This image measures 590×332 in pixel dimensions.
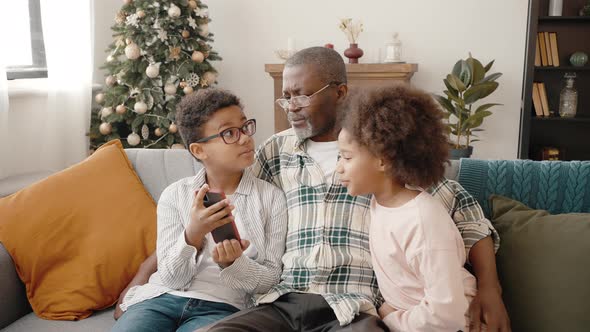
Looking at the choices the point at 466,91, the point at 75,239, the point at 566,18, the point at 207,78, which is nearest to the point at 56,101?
the point at 207,78

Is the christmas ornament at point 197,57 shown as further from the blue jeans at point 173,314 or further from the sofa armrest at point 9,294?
the blue jeans at point 173,314

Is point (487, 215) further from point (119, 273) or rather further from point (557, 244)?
point (119, 273)

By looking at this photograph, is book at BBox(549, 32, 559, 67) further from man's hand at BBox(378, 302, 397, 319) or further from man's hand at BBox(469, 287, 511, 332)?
man's hand at BBox(378, 302, 397, 319)

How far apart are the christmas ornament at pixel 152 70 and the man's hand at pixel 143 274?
2206mm

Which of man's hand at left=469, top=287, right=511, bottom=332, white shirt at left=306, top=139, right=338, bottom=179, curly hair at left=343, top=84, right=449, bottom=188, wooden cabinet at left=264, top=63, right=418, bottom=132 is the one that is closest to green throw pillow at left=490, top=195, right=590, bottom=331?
man's hand at left=469, top=287, right=511, bottom=332

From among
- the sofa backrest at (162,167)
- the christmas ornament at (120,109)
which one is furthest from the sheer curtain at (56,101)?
the sofa backrest at (162,167)

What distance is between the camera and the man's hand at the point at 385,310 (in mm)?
1309

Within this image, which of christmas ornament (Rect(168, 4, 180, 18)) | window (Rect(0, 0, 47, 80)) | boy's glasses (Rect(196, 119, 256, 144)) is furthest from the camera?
christmas ornament (Rect(168, 4, 180, 18))

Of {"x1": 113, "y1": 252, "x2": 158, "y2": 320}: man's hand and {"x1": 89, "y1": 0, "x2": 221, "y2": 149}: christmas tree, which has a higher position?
{"x1": 89, "y1": 0, "x2": 221, "y2": 149}: christmas tree

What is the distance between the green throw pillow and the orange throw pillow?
1.06m

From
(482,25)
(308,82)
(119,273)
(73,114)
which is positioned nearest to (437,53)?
(482,25)

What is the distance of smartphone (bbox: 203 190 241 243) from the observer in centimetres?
131

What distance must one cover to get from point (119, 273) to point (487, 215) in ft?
3.64

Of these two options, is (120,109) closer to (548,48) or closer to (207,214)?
(207,214)
